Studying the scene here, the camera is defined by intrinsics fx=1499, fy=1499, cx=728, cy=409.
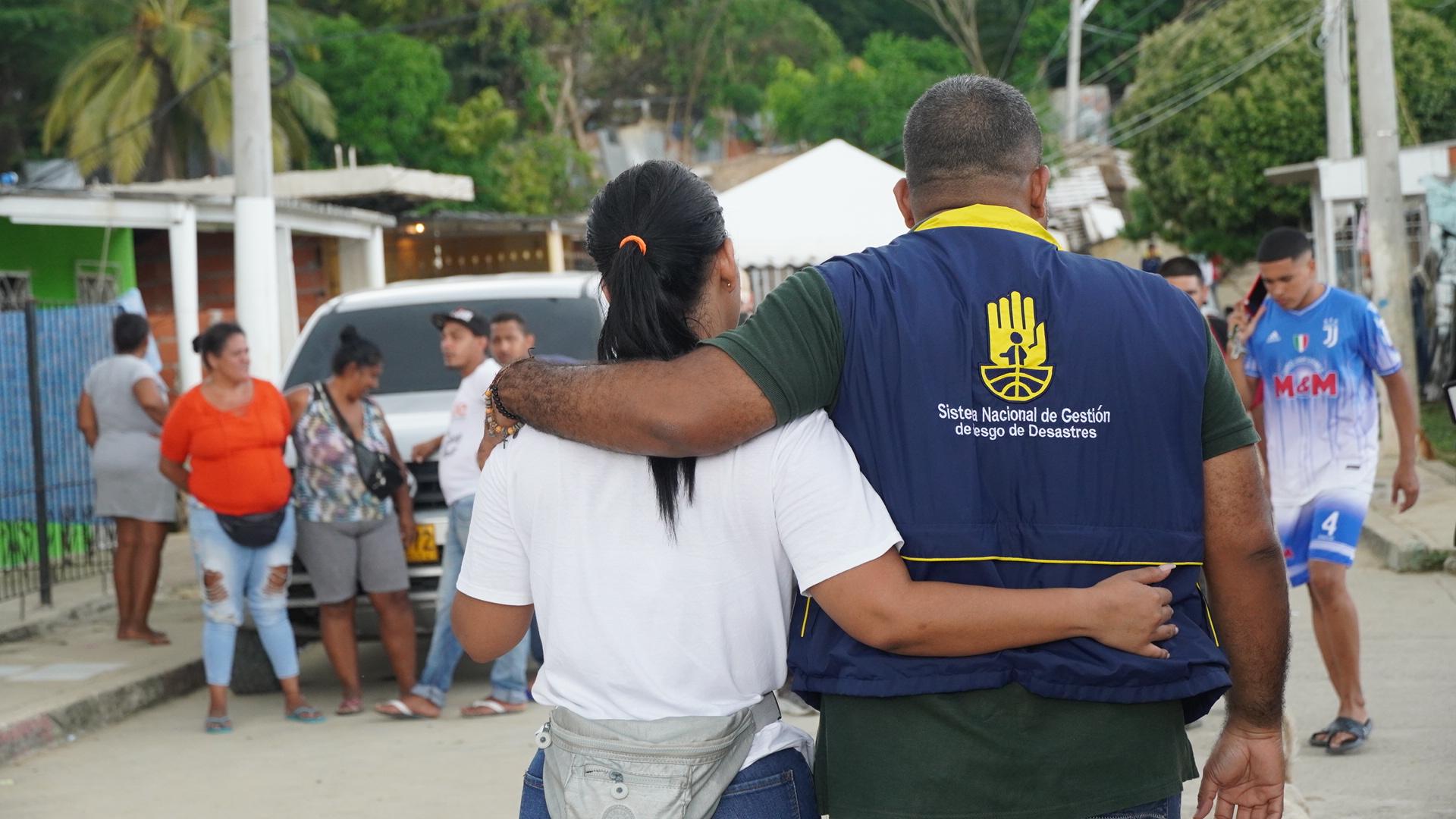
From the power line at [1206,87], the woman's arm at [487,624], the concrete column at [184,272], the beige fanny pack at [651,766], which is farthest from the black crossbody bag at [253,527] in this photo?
the power line at [1206,87]

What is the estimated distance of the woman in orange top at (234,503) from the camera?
23.0ft

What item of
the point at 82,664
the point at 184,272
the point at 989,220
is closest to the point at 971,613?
the point at 989,220

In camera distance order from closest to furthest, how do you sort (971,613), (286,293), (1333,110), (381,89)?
(971,613), (286,293), (1333,110), (381,89)

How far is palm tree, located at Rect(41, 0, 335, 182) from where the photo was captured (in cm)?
2799

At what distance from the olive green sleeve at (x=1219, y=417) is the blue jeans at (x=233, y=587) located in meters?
5.62

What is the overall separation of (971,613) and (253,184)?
1071 cm

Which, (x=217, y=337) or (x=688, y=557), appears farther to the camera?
(x=217, y=337)

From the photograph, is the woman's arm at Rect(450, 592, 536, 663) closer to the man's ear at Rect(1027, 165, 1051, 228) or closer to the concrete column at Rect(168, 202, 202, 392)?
the man's ear at Rect(1027, 165, 1051, 228)

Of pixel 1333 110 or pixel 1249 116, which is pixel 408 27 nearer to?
pixel 1333 110

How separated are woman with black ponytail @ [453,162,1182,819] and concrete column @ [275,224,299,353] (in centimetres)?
1326

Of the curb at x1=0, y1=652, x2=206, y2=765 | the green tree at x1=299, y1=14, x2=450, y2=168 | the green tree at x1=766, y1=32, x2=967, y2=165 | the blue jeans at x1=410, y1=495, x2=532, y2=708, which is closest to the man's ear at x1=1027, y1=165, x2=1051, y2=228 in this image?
the blue jeans at x1=410, y1=495, x2=532, y2=708

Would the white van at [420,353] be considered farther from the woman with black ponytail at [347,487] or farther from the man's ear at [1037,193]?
the man's ear at [1037,193]

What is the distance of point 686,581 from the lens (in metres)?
2.23

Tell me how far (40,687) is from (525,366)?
6.35m
